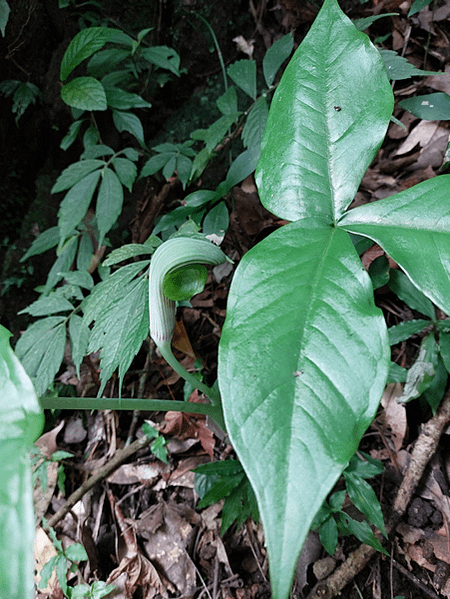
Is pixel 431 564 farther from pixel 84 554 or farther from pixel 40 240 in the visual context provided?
pixel 40 240

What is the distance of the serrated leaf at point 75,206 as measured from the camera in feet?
4.26

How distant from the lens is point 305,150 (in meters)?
0.57

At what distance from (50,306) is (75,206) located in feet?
1.12

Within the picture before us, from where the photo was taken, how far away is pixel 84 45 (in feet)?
4.19

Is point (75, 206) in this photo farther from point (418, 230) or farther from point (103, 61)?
point (418, 230)

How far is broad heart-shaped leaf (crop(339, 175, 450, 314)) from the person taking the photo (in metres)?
0.45

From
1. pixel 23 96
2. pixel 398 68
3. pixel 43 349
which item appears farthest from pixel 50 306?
pixel 398 68

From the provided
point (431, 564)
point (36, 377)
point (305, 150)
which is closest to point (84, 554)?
point (36, 377)

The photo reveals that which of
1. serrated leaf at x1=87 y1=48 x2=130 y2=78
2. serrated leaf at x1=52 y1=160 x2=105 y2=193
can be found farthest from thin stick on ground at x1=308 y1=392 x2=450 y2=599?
serrated leaf at x1=87 y1=48 x2=130 y2=78

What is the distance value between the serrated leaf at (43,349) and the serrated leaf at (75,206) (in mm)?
305

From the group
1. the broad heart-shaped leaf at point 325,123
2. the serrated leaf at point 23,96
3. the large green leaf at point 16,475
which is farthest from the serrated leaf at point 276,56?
the large green leaf at point 16,475

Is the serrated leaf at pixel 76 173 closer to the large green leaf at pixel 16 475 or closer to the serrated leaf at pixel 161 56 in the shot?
the serrated leaf at pixel 161 56

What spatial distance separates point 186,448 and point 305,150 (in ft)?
3.39

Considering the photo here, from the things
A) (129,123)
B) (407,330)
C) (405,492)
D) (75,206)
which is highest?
(129,123)
